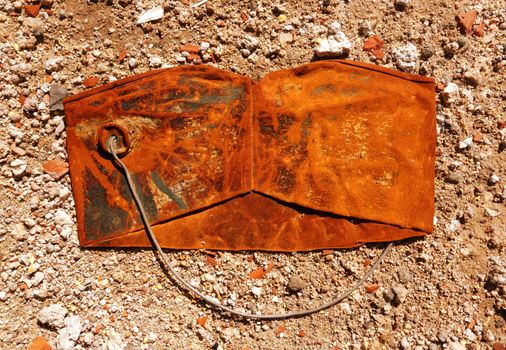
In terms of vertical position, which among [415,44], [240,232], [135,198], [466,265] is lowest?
[466,265]

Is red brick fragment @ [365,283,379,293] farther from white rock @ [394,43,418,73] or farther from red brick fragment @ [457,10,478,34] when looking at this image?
red brick fragment @ [457,10,478,34]

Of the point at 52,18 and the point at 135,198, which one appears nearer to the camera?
the point at 135,198

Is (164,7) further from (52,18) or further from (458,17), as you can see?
(458,17)

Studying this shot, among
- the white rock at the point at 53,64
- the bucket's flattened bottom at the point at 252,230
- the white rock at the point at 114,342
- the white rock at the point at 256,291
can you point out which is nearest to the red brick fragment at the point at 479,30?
the bucket's flattened bottom at the point at 252,230

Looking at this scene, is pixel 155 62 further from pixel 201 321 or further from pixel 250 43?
pixel 201 321

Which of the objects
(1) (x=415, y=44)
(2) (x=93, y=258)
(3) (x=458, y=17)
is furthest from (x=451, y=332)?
(2) (x=93, y=258)

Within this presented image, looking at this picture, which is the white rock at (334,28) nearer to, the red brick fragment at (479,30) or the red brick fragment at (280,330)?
the red brick fragment at (479,30)

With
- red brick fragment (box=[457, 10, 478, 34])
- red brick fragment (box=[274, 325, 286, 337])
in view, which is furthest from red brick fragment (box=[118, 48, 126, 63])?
red brick fragment (box=[457, 10, 478, 34])
